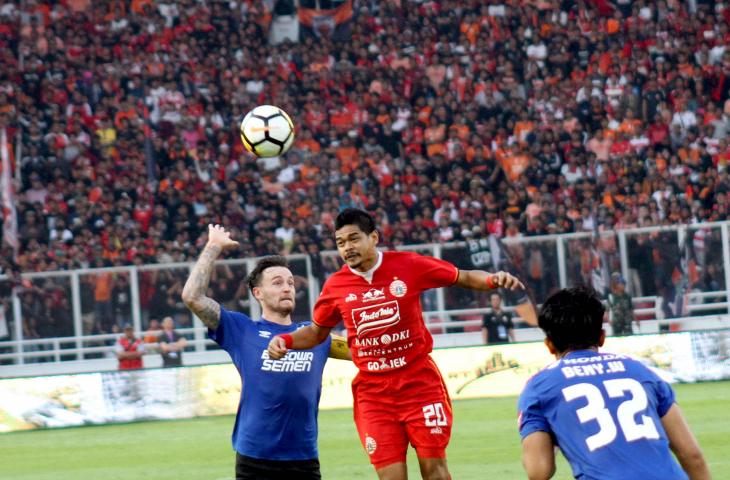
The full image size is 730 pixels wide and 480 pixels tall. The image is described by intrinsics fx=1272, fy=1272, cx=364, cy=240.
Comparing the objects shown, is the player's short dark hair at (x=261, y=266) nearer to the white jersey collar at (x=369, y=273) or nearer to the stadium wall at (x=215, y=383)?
the white jersey collar at (x=369, y=273)

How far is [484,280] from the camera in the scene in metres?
7.07

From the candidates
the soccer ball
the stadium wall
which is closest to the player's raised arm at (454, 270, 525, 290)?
the soccer ball

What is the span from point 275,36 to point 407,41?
306cm

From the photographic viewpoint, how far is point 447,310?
1930 centimetres

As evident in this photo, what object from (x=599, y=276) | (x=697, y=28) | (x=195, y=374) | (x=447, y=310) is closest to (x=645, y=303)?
(x=599, y=276)

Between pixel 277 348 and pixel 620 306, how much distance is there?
12981 mm

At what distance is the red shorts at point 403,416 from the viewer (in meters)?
7.32

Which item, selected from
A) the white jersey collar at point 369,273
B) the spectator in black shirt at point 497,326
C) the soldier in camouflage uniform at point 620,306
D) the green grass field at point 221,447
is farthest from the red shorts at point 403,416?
the soldier in camouflage uniform at point 620,306

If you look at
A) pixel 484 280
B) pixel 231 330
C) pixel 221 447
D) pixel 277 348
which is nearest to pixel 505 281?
pixel 484 280

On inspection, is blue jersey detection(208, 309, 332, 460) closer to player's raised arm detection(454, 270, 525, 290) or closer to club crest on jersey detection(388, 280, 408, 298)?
club crest on jersey detection(388, 280, 408, 298)

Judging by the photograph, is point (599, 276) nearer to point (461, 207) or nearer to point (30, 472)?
point (461, 207)

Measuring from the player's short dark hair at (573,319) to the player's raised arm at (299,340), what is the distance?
2.43 meters

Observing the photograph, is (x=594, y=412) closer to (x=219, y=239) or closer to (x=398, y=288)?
(x=398, y=288)

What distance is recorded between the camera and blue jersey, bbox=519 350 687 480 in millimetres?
4270
